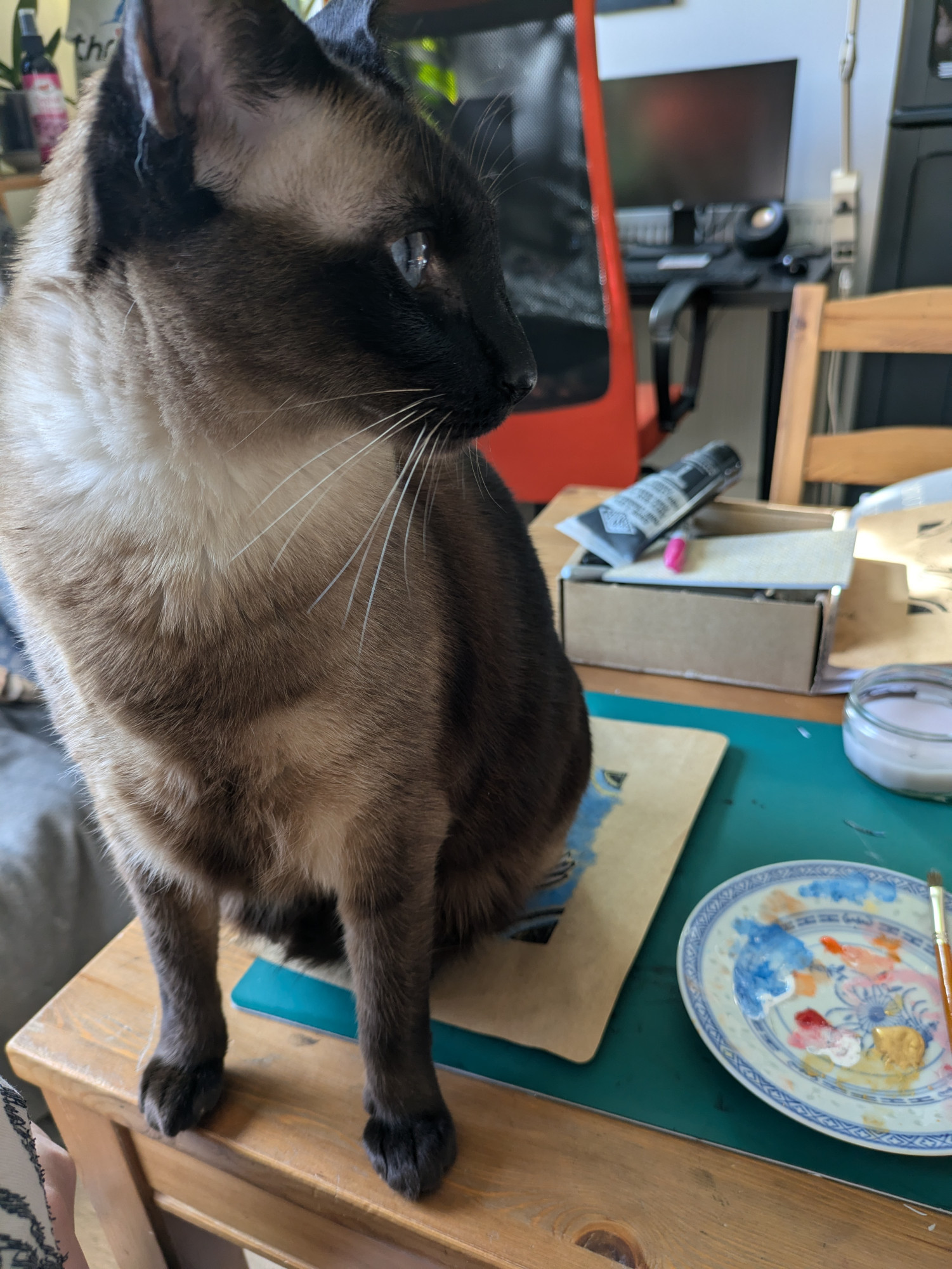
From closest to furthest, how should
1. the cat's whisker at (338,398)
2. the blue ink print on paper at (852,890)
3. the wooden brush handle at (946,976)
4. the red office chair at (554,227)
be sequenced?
1. the cat's whisker at (338,398)
2. the wooden brush handle at (946,976)
3. the blue ink print on paper at (852,890)
4. the red office chair at (554,227)

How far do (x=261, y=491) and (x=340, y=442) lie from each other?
0.06 meters

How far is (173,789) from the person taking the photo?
1.90ft

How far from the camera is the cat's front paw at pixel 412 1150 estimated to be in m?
0.56

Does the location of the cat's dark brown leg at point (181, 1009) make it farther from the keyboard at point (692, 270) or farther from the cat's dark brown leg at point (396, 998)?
the keyboard at point (692, 270)

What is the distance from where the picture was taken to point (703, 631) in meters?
1.03

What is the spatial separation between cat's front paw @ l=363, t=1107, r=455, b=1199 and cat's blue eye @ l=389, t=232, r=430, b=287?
0.53 m

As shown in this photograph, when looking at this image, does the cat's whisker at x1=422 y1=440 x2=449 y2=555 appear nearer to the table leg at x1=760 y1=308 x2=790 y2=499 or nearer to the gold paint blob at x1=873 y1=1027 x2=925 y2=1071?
the gold paint blob at x1=873 y1=1027 x2=925 y2=1071

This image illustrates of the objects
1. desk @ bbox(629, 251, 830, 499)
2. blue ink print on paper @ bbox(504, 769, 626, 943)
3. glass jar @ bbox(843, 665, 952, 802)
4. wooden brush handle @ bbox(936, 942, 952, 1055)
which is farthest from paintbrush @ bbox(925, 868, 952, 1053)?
desk @ bbox(629, 251, 830, 499)

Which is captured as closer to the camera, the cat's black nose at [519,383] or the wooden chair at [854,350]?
the cat's black nose at [519,383]

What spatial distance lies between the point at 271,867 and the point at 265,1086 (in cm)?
17

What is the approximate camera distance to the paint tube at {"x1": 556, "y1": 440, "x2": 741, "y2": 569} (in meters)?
1.07

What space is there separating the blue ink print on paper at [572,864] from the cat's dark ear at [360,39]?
635 millimetres

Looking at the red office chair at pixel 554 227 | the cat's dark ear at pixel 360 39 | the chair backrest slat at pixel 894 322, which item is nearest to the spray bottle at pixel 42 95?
the red office chair at pixel 554 227

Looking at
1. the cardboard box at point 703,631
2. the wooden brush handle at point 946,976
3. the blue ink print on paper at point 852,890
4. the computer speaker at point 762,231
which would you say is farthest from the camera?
the computer speaker at point 762,231
